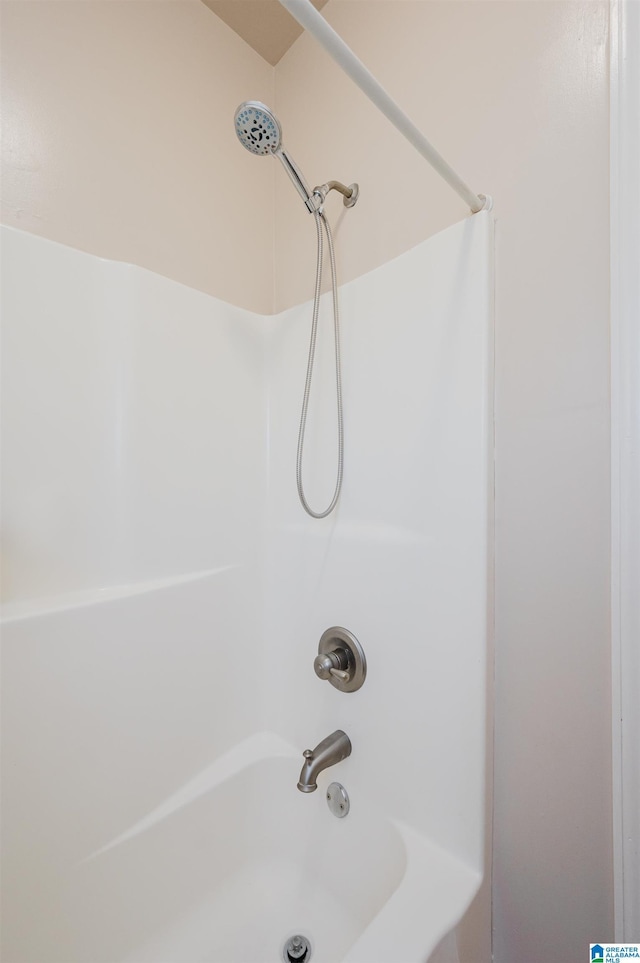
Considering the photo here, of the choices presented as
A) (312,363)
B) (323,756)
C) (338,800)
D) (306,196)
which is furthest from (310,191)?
(338,800)

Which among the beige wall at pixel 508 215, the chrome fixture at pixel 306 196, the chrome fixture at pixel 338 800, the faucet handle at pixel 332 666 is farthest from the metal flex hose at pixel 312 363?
the chrome fixture at pixel 338 800

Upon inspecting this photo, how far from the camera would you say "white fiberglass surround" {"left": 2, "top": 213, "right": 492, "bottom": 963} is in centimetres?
83

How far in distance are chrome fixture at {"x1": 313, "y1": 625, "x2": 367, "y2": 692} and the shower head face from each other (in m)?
1.08

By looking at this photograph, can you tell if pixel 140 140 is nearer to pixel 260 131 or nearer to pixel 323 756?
pixel 260 131

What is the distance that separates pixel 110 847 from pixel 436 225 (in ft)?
5.18

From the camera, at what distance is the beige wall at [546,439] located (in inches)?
28.3

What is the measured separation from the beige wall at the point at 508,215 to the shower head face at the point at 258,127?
0.38 m

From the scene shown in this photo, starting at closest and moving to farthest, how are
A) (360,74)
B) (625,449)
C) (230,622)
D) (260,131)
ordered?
(360,74) → (625,449) → (260,131) → (230,622)

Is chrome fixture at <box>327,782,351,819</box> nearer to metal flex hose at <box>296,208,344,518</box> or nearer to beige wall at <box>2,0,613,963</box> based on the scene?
beige wall at <box>2,0,613,963</box>

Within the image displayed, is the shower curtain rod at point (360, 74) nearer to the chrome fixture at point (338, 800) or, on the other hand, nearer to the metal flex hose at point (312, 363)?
the metal flex hose at point (312, 363)

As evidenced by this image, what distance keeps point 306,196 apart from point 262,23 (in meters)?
0.85

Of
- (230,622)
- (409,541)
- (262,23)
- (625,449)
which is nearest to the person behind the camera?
(625,449)

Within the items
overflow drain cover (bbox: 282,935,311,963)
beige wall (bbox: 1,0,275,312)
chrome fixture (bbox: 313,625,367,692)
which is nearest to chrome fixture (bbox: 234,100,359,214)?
beige wall (bbox: 1,0,275,312)

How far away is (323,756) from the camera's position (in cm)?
97
